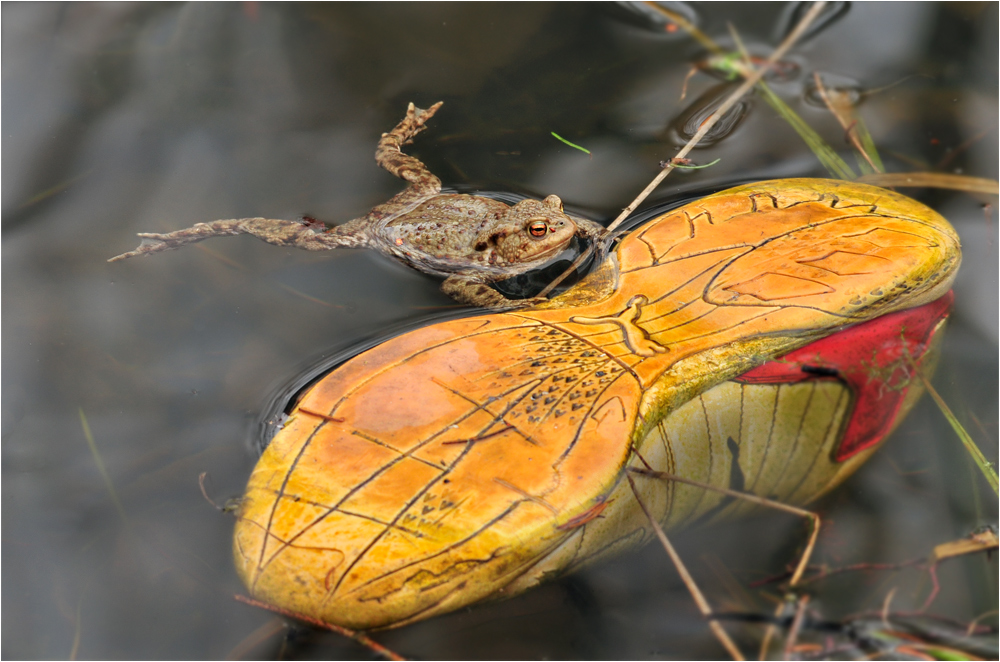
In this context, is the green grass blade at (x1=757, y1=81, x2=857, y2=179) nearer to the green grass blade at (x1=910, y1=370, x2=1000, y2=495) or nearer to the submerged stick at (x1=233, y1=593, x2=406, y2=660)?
the green grass blade at (x1=910, y1=370, x2=1000, y2=495)

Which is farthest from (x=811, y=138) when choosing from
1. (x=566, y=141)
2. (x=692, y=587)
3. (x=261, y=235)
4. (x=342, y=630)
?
(x=342, y=630)

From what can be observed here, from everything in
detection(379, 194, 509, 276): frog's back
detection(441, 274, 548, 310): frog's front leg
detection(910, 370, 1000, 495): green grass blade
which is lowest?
detection(910, 370, 1000, 495): green grass blade

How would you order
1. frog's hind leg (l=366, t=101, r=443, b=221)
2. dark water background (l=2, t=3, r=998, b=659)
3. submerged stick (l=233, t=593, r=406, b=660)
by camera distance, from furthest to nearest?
frog's hind leg (l=366, t=101, r=443, b=221), dark water background (l=2, t=3, r=998, b=659), submerged stick (l=233, t=593, r=406, b=660)

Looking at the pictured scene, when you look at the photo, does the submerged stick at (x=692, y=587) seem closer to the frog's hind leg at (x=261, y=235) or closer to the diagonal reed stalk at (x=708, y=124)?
the diagonal reed stalk at (x=708, y=124)

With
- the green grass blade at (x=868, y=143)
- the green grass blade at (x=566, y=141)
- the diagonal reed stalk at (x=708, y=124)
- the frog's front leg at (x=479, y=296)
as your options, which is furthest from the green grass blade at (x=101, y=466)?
the green grass blade at (x=868, y=143)

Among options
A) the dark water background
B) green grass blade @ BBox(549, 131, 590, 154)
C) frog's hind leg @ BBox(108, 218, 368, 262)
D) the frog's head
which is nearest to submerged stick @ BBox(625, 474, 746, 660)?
the dark water background

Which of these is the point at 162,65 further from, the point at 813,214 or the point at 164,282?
the point at 813,214
